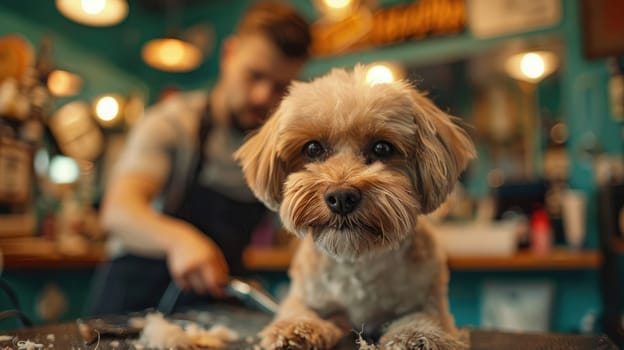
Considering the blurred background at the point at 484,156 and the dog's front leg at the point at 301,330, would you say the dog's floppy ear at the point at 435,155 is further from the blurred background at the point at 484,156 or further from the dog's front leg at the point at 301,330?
the blurred background at the point at 484,156

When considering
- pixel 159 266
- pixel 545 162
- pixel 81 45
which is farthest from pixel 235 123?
pixel 81 45

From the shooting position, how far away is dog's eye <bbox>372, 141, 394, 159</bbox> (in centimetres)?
93

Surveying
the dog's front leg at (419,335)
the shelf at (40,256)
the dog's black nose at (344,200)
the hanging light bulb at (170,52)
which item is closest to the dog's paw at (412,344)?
the dog's front leg at (419,335)

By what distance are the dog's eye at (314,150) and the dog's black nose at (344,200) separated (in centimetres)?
16

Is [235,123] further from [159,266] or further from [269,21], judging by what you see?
[159,266]

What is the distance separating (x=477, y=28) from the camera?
10.5 feet

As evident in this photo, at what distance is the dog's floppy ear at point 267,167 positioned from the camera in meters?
0.99

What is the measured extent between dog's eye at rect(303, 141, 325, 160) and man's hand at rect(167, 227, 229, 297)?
0.46 m

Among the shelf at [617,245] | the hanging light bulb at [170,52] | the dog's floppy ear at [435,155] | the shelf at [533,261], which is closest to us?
the dog's floppy ear at [435,155]

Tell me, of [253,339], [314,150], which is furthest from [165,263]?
[314,150]

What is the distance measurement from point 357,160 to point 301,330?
0.32 metres

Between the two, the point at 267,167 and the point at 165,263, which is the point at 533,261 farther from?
the point at 267,167

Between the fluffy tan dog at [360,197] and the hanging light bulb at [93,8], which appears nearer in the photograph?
the fluffy tan dog at [360,197]

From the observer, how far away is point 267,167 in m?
0.99
